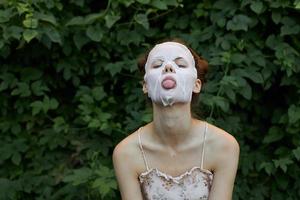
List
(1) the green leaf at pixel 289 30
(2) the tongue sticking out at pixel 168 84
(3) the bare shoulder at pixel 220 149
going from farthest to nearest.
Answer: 1. (1) the green leaf at pixel 289 30
2. (3) the bare shoulder at pixel 220 149
3. (2) the tongue sticking out at pixel 168 84

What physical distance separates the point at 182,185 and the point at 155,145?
0.51 feet

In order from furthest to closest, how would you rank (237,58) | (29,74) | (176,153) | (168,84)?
(29,74), (237,58), (176,153), (168,84)

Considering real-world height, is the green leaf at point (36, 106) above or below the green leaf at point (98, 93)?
below

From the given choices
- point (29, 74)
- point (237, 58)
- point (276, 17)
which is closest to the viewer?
point (237, 58)

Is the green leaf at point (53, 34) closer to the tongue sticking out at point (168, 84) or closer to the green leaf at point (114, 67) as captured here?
the green leaf at point (114, 67)

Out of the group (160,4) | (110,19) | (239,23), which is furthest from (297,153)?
(110,19)

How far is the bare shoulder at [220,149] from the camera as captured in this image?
247cm

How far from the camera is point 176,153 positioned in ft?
8.09

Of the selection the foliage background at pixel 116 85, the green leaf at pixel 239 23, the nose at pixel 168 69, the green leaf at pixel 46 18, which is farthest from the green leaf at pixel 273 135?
the nose at pixel 168 69

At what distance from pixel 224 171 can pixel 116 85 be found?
1.50 meters

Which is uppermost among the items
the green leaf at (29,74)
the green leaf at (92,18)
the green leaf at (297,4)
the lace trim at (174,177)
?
the green leaf at (297,4)

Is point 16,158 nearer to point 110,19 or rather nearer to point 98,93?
point 98,93

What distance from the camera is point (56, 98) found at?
12.9ft

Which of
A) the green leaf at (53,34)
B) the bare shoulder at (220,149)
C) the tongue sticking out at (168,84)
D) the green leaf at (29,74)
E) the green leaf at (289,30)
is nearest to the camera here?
the tongue sticking out at (168,84)
